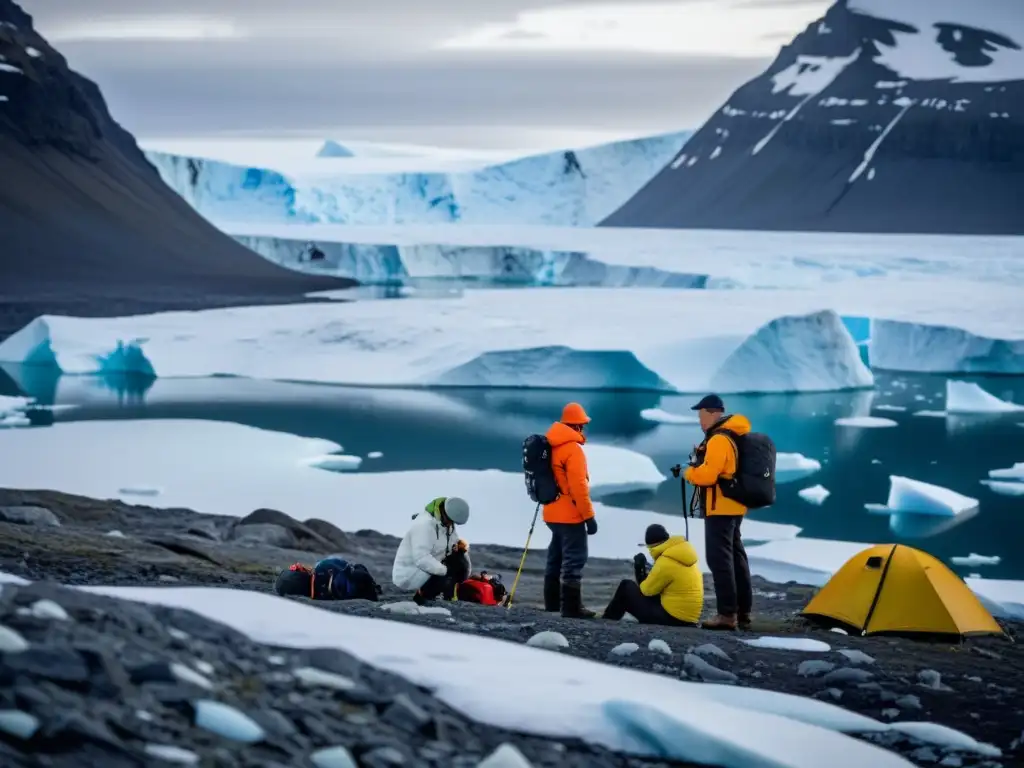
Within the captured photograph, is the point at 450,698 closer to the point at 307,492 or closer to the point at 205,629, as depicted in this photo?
the point at 205,629

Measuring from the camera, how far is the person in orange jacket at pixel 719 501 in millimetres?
5191

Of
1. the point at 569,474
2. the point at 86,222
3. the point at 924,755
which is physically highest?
the point at 86,222

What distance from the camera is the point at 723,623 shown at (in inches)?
208

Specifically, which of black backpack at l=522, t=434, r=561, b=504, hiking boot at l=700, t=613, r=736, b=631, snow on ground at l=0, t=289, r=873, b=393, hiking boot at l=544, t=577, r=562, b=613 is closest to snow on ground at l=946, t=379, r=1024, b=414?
snow on ground at l=0, t=289, r=873, b=393

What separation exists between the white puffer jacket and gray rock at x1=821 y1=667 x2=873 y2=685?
1.84m

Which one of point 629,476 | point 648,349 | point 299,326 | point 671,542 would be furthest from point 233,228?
point 671,542

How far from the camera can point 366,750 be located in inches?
116

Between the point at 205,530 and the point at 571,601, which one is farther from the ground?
the point at 571,601

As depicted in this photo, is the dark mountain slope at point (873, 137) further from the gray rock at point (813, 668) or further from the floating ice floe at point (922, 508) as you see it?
the gray rock at point (813, 668)

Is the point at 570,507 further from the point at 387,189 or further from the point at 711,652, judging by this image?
the point at 387,189

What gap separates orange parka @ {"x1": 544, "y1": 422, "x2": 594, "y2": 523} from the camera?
17.5 ft

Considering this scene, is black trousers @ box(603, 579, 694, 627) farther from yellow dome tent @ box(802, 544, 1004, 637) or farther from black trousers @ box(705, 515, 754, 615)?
yellow dome tent @ box(802, 544, 1004, 637)

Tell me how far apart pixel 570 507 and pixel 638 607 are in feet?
1.55

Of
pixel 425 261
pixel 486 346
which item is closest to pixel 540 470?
pixel 486 346
